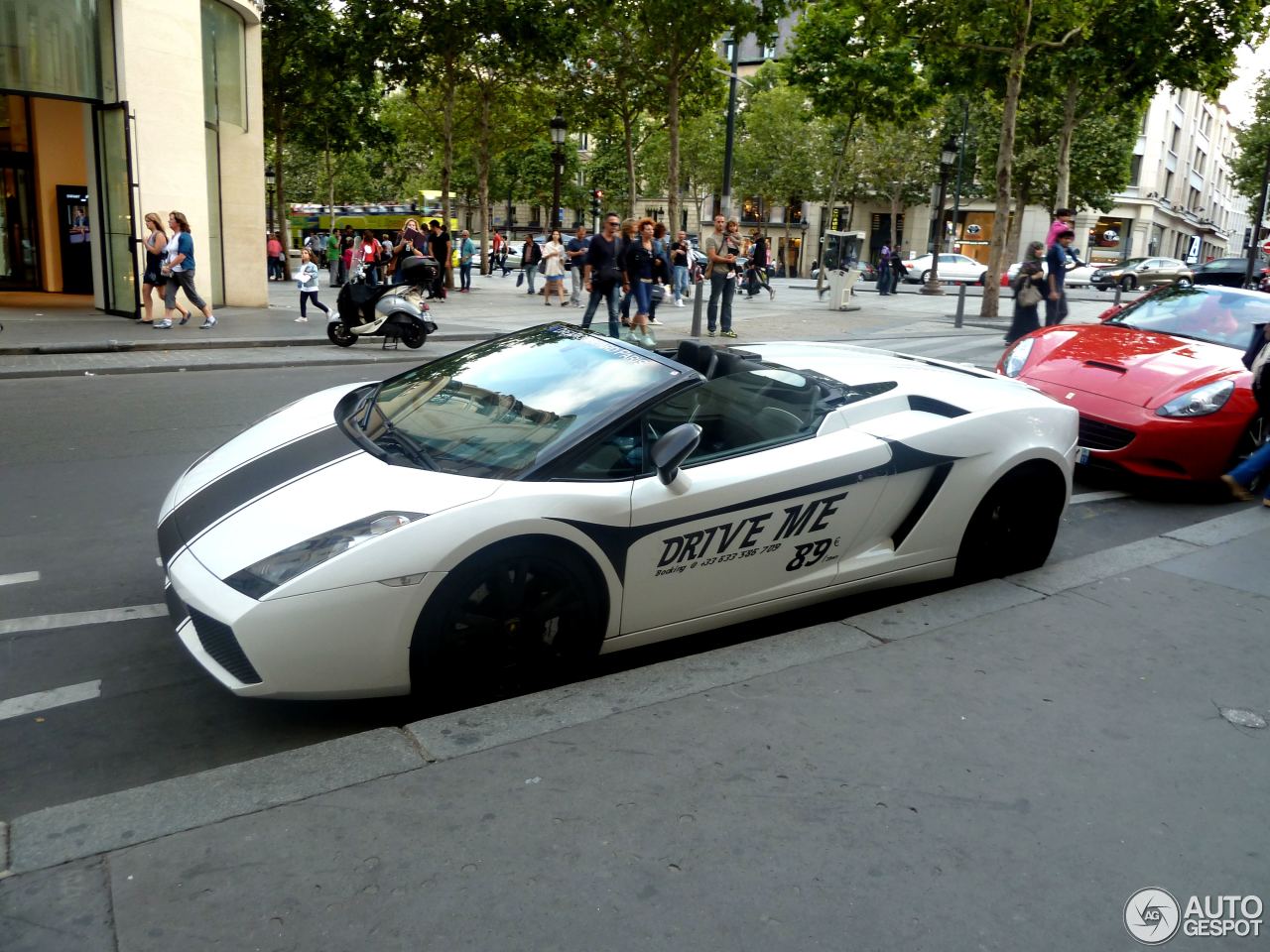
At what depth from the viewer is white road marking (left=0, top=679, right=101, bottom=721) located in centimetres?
362

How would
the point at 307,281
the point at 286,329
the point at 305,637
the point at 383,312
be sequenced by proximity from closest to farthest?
1. the point at 305,637
2. the point at 383,312
3. the point at 286,329
4. the point at 307,281

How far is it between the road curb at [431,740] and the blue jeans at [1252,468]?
2.76 m

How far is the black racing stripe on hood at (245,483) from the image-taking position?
→ 3725 millimetres

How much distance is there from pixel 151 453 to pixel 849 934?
6.46 meters

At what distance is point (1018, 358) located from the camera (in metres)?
8.00

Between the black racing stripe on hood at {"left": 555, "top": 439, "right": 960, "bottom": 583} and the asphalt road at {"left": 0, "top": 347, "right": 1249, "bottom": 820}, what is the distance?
2.17ft

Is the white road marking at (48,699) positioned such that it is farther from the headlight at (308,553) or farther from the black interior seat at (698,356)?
the black interior seat at (698,356)

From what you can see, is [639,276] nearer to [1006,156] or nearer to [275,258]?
[1006,156]

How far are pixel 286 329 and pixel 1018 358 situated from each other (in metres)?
11.5

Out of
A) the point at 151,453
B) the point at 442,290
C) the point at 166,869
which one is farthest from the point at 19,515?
the point at 442,290

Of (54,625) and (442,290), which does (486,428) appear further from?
(442,290)

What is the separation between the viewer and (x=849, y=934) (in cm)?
250

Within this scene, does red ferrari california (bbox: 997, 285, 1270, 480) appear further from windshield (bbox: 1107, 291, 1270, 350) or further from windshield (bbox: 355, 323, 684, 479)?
windshield (bbox: 355, 323, 684, 479)

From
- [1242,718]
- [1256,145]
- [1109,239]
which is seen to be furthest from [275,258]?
[1109,239]
